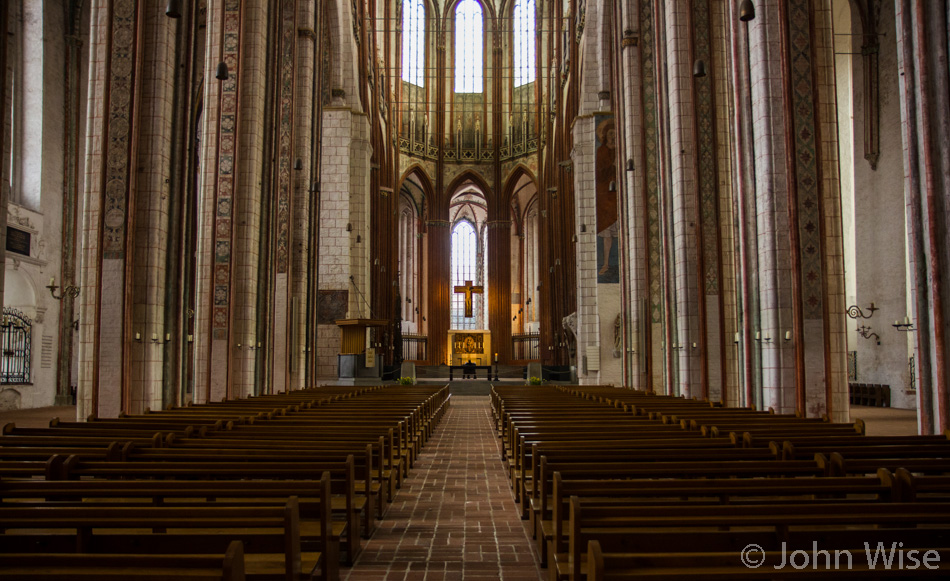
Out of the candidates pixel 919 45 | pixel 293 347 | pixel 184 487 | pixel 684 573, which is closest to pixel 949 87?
pixel 919 45

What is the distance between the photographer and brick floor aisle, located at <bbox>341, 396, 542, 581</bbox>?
4.99m

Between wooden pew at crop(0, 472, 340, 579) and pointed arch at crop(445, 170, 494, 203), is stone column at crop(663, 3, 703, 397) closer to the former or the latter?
wooden pew at crop(0, 472, 340, 579)

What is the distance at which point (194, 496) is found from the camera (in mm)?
3852

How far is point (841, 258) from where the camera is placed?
10.7 metres

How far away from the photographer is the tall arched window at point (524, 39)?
1820 inches

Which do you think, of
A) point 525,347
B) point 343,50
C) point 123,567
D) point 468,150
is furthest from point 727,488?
point 468,150

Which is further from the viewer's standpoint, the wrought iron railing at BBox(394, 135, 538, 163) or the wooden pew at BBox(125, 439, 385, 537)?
the wrought iron railing at BBox(394, 135, 538, 163)

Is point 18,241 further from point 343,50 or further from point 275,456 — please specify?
point 275,456

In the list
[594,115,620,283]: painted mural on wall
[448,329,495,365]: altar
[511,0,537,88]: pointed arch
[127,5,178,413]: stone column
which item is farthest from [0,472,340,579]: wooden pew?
[511,0,537,88]: pointed arch

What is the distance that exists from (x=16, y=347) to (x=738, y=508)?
22126mm

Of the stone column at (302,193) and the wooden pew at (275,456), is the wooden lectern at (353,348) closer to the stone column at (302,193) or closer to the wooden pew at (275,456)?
the stone column at (302,193)

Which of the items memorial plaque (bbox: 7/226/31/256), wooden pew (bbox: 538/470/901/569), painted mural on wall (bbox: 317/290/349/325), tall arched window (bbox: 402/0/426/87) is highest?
tall arched window (bbox: 402/0/426/87)

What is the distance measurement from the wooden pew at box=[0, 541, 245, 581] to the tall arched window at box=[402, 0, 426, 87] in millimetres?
45060

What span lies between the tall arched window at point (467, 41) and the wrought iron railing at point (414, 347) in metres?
16.1
